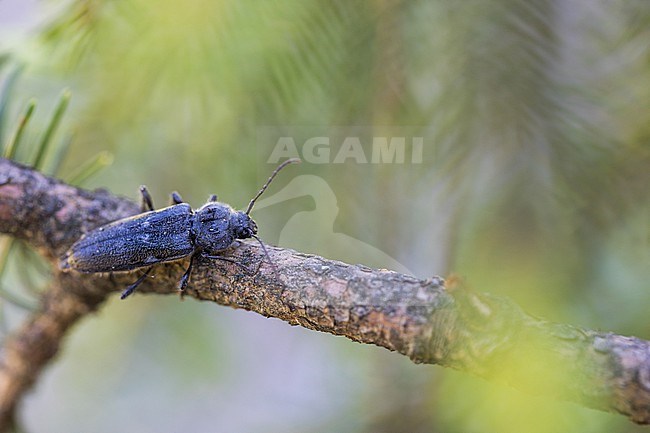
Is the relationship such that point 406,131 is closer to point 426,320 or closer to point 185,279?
point 185,279

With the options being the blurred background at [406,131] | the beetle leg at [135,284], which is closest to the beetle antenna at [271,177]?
the blurred background at [406,131]

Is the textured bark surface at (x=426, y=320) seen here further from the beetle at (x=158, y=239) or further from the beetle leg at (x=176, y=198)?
the beetle leg at (x=176, y=198)

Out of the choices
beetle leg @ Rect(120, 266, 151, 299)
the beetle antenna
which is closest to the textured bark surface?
beetle leg @ Rect(120, 266, 151, 299)

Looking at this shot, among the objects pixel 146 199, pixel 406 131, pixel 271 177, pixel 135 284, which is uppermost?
pixel 406 131

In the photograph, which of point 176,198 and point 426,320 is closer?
point 426,320

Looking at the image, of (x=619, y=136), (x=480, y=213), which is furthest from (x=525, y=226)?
(x=619, y=136)

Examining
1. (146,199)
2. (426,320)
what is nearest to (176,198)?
(146,199)
